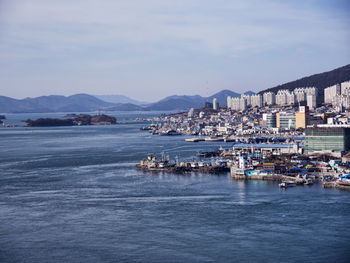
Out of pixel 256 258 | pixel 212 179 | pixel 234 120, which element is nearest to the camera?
pixel 256 258

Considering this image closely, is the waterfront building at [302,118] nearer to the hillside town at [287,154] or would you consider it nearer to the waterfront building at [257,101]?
the hillside town at [287,154]

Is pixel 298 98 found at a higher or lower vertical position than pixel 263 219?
higher

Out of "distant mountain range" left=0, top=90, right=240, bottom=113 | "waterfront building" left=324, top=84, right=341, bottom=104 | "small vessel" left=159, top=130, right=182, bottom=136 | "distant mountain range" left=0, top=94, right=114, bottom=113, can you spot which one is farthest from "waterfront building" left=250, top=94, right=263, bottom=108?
"distant mountain range" left=0, top=94, right=114, bottom=113

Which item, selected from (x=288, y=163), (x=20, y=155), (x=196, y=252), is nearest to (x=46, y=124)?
(x=20, y=155)

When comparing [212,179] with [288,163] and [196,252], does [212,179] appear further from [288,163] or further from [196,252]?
[196,252]

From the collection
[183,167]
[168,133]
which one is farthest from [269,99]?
[183,167]

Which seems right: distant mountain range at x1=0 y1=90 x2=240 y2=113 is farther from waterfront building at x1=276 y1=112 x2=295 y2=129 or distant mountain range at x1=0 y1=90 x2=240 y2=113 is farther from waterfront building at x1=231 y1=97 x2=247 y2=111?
waterfront building at x1=276 y1=112 x2=295 y2=129

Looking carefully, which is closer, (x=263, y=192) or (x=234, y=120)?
(x=263, y=192)
